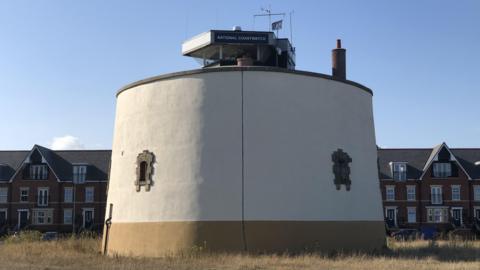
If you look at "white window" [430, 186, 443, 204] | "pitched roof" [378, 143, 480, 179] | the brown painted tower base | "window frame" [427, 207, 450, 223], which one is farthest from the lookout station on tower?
"white window" [430, 186, 443, 204]

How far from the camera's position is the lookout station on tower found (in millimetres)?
29719

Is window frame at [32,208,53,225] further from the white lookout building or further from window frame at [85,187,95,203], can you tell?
the white lookout building

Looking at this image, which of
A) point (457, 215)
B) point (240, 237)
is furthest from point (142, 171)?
point (457, 215)

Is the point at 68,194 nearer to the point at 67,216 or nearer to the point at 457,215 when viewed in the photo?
the point at 67,216

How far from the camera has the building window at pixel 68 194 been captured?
71.8 m

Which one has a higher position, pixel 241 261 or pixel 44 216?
pixel 44 216

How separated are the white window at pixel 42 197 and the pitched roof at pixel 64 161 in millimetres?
2176

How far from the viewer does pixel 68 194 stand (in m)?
71.9

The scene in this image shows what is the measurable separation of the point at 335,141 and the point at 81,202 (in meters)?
50.7

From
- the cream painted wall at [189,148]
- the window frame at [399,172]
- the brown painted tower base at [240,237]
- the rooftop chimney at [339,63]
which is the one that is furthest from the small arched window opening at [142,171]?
the window frame at [399,172]

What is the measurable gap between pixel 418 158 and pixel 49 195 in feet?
136

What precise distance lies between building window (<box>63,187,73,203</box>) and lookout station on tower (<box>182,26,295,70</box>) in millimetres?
44167

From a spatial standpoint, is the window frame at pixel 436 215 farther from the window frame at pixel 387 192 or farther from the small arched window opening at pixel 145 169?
the small arched window opening at pixel 145 169

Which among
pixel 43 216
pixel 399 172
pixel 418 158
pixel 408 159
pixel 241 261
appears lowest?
pixel 241 261
